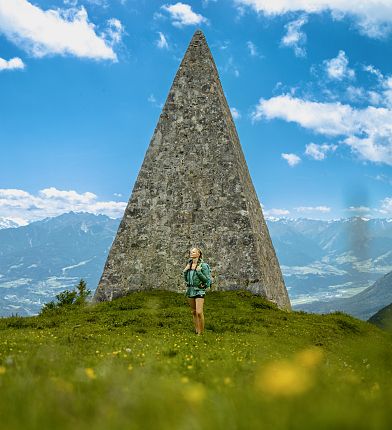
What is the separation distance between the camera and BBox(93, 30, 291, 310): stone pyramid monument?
95.2 ft

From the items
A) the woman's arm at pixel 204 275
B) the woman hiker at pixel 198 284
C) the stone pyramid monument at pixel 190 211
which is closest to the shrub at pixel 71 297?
the stone pyramid monument at pixel 190 211

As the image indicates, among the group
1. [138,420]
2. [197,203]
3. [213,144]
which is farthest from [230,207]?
[138,420]

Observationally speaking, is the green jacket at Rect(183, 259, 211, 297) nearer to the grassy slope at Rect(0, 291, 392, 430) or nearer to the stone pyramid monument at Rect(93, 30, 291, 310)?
the grassy slope at Rect(0, 291, 392, 430)

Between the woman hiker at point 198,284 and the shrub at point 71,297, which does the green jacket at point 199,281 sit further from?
the shrub at point 71,297

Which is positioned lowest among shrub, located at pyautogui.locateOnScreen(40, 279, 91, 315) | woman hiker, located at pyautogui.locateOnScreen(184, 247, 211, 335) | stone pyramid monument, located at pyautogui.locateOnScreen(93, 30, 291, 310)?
woman hiker, located at pyautogui.locateOnScreen(184, 247, 211, 335)

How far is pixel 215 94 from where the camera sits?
33344mm

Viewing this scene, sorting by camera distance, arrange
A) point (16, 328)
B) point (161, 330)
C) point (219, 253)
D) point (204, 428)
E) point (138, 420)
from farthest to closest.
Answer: point (219, 253) → point (16, 328) → point (161, 330) → point (138, 420) → point (204, 428)

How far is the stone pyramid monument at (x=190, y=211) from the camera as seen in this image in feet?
95.2

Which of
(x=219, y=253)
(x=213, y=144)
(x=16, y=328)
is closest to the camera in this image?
(x=16, y=328)

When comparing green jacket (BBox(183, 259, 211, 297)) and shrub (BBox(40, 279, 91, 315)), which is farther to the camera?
shrub (BBox(40, 279, 91, 315))

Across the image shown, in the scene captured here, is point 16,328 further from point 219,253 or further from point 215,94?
point 215,94

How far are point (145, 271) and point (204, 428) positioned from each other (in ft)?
90.2

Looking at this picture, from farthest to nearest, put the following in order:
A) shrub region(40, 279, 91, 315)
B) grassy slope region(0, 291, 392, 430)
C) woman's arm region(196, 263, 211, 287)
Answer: shrub region(40, 279, 91, 315) → woman's arm region(196, 263, 211, 287) → grassy slope region(0, 291, 392, 430)

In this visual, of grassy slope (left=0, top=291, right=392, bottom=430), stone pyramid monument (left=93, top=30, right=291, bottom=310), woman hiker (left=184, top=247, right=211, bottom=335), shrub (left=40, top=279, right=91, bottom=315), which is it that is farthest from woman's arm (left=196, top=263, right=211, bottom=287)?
shrub (left=40, top=279, right=91, bottom=315)
